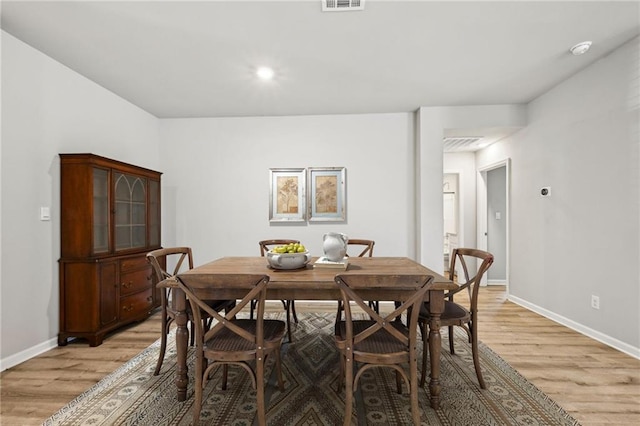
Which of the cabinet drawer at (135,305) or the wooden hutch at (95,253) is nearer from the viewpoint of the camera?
the wooden hutch at (95,253)

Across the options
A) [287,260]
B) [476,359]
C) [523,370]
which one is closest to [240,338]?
[287,260]

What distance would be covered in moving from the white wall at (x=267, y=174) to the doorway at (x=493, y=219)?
1820 mm

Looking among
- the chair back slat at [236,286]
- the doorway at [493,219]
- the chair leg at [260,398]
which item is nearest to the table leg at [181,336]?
the chair back slat at [236,286]

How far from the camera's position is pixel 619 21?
2.23 m

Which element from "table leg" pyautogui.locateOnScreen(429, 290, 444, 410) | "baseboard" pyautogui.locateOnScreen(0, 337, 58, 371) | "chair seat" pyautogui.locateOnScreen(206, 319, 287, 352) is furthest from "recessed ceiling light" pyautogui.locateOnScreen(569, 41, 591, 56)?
"baseboard" pyautogui.locateOnScreen(0, 337, 58, 371)

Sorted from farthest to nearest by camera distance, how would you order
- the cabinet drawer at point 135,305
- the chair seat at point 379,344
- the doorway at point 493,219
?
the doorway at point 493,219, the cabinet drawer at point 135,305, the chair seat at point 379,344

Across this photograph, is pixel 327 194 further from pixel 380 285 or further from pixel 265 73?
pixel 380 285

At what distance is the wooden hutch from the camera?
2695 millimetres

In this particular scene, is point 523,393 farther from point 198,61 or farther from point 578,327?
point 198,61

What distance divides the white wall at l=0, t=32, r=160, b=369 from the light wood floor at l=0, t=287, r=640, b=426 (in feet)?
0.97

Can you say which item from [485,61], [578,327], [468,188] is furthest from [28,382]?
[468,188]

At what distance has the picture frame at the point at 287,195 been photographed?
415cm

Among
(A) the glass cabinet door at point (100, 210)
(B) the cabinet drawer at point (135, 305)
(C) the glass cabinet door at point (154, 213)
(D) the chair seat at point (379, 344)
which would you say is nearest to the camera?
(D) the chair seat at point (379, 344)

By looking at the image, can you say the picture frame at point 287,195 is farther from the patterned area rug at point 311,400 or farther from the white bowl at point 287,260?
the patterned area rug at point 311,400
